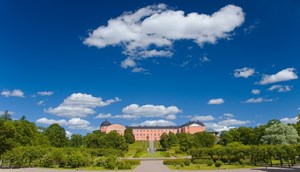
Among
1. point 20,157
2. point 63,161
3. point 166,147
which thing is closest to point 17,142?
point 20,157

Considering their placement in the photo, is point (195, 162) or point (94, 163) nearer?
point (94, 163)

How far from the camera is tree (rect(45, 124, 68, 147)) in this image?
107m

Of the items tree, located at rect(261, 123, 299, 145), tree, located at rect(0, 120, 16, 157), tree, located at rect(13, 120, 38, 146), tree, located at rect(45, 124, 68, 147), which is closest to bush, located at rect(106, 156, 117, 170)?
tree, located at rect(0, 120, 16, 157)

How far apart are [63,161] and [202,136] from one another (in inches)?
2319

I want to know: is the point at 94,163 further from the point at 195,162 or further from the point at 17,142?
the point at 17,142

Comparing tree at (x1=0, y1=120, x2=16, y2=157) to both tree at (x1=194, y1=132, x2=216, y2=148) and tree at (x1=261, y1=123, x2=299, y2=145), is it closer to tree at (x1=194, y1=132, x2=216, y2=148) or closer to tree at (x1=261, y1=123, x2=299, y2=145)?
tree at (x1=194, y1=132, x2=216, y2=148)

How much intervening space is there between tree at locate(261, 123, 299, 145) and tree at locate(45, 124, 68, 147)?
63.6m

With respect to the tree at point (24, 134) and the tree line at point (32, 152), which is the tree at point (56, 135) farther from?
the tree at point (24, 134)

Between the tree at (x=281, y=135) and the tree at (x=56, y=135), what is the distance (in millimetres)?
63602

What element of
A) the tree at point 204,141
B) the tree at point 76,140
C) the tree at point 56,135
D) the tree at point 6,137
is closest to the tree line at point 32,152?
the tree at point 6,137

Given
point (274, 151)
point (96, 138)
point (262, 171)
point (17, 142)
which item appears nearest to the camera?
point (262, 171)

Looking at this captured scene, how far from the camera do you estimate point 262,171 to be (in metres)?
47.0

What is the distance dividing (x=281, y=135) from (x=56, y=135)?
68.3 m

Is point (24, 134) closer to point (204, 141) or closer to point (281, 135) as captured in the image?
point (204, 141)
